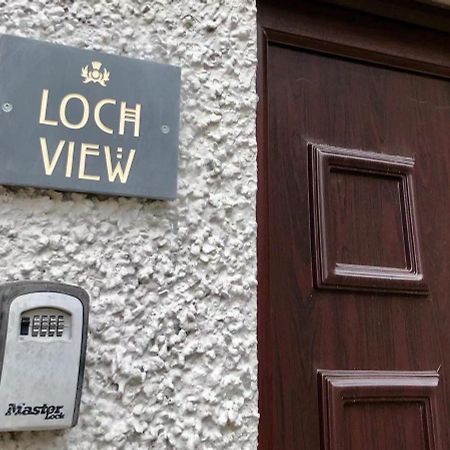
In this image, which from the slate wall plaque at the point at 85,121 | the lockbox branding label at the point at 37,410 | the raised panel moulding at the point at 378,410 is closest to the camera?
the lockbox branding label at the point at 37,410

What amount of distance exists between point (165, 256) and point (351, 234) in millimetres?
349

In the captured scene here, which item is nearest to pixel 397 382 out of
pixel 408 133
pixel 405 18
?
pixel 408 133

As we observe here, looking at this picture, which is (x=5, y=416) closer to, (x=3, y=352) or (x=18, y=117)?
(x=3, y=352)

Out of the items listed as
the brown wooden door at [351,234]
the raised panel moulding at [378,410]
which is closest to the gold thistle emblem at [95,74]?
the brown wooden door at [351,234]

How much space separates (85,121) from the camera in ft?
2.24

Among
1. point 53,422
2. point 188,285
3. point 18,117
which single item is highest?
point 18,117

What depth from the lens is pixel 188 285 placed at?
0.68m

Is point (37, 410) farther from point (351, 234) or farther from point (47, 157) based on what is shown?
point (351, 234)

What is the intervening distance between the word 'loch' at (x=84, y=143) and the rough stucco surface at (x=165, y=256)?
4 cm

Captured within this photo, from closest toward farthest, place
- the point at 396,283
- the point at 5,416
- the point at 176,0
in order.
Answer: the point at 5,416
the point at 176,0
the point at 396,283

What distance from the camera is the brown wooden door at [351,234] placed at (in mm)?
795

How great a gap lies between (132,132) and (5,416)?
1.20 ft

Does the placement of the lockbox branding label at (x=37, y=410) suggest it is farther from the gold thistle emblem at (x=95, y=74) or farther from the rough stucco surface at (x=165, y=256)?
the gold thistle emblem at (x=95, y=74)

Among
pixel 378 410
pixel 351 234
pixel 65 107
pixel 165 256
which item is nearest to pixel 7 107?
pixel 65 107
